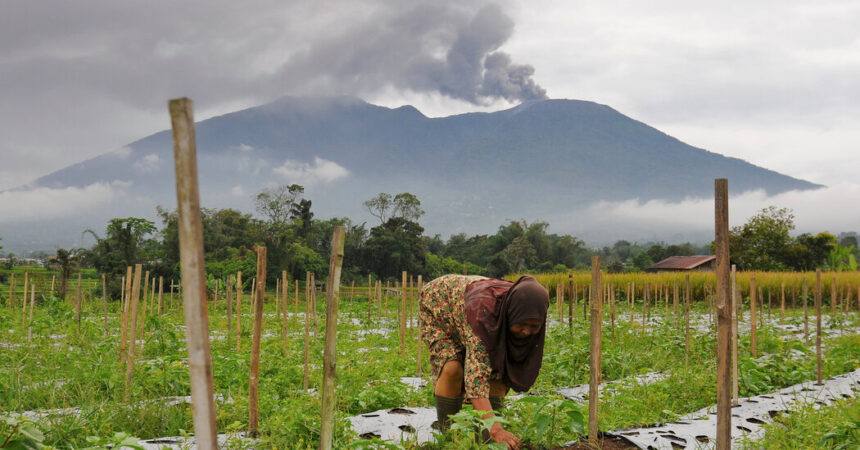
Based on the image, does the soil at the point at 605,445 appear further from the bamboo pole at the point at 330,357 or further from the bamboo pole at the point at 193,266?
the bamboo pole at the point at 193,266

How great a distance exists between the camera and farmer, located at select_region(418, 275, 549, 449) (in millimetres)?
2611

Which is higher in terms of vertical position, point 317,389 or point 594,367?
point 594,367

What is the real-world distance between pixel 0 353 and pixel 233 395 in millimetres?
3040

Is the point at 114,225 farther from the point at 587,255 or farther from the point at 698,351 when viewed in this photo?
the point at 587,255

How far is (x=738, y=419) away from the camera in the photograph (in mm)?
3863

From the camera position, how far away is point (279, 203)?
34.2 m

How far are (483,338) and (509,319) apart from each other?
0.17 meters

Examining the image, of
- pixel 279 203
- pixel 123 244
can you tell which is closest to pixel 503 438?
pixel 123 244

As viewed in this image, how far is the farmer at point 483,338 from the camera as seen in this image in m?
2.61

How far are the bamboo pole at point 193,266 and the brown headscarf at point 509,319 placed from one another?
186 cm

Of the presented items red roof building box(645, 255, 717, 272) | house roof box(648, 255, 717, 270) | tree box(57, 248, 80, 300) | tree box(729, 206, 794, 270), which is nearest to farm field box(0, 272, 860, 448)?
tree box(57, 248, 80, 300)

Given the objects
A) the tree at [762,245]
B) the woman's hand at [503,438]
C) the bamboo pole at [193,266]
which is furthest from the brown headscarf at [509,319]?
the tree at [762,245]

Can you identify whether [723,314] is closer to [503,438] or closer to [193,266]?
[503,438]

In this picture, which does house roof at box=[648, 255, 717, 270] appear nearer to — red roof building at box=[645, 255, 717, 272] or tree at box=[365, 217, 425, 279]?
red roof building at box=[645, 255, 717, 272]
